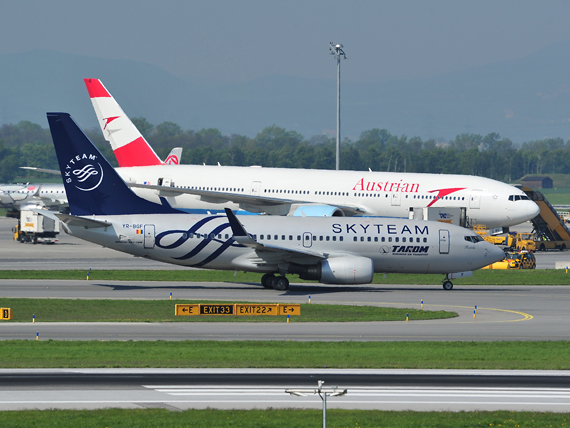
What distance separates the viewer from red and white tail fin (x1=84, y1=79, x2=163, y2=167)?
74500 mm

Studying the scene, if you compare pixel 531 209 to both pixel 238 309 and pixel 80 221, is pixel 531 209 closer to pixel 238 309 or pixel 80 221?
pixel 238 309

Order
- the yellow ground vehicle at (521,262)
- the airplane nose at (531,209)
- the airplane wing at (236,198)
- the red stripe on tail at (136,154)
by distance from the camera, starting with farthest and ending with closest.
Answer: the red stripe on tail at (136,154)
the airplane nose at (531,209)
the airplane wing at (236,198)
the yellow ground vehicle at (521,262)

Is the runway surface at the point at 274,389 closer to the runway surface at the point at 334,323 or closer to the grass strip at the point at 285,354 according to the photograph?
the grass strip at the point at 285,354

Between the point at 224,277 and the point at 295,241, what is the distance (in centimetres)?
841

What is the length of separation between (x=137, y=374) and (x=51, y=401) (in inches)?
152

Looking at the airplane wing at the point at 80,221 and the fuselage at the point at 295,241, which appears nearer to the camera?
the airplane wing at the point at 80,221

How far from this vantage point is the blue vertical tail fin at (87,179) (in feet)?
148

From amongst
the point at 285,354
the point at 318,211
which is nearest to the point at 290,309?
the point at 285,354

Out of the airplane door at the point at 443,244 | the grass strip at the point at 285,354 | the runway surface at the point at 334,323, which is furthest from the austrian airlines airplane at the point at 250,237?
the grass strip at the point at 285,354

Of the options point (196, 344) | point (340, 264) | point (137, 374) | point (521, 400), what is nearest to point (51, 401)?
point (137, 374)

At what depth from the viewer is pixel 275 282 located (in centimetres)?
4531

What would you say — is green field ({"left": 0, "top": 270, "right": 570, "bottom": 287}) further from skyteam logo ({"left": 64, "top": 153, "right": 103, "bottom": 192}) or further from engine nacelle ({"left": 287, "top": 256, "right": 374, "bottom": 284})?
skyteam logo ({"left": 64, "top": 153, "right": 103, "bottom": 192})

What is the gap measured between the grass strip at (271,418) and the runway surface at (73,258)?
3832cm

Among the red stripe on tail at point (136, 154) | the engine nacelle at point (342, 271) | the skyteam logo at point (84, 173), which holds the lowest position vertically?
the engine nacelle at point (342, 271)
